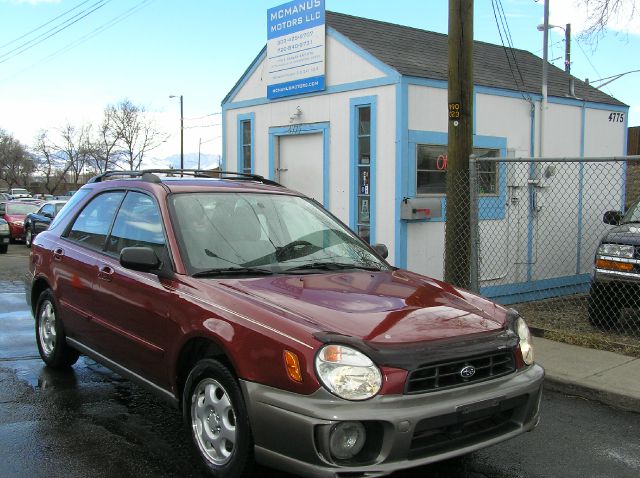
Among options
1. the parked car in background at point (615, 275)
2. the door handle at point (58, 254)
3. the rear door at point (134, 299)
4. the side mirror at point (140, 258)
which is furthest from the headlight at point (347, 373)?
the parked car in background at point (615, 275)

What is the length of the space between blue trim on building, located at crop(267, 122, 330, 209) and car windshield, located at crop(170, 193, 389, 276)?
14.8ft

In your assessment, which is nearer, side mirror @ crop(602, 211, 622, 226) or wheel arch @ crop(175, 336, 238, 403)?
wheel arch @ crop(175, 336, 238, 403)

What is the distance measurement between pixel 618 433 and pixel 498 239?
5038 millimetres

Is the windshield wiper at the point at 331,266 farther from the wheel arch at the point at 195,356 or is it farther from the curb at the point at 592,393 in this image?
the curb at the point at 592,393

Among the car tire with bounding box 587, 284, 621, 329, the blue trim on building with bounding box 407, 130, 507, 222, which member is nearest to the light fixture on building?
the blue trim on building with bounding box 407, 130, 507, 222

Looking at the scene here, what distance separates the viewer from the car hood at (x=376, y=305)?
10.2 ft

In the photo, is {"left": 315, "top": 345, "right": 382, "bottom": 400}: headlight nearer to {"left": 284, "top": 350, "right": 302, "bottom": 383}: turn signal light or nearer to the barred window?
{"left": 284, "top": 350, "right": 302, "bottom": 383}: turn signal light

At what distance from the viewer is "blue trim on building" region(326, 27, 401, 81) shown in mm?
8102

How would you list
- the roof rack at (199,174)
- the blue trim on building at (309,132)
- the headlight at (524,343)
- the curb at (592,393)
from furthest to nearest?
the blue trim on building at (309,132)
the roof rack at (199,174)
the curb at (592,393)
the headlight at (524,343)

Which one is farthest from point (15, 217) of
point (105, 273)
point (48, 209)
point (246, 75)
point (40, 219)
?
point (105, 273)

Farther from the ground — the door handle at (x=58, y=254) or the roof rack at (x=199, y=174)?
the roof rack at (x=199, y=174)

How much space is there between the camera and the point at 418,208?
26.8 feet

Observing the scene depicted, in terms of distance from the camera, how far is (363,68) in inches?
335

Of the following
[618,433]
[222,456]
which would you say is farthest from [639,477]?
[222,456]
